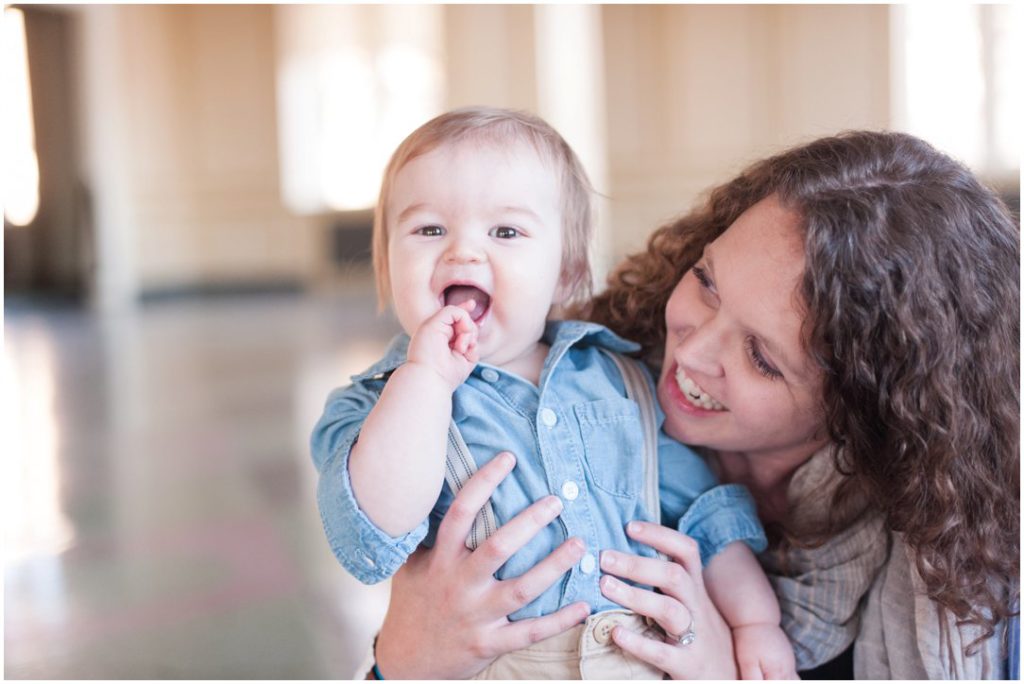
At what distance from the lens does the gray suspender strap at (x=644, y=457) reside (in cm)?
110

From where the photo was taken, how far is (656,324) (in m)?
1.31

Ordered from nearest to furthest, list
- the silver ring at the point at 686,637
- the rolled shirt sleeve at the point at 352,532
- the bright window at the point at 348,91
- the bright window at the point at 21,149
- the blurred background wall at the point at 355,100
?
1. the rolled shirt sleeve at the point at 352,532
2. the silver ring at the point at 686,637
3. the blurred background wall at the point at 355,100
4. the bright window at the point at 21,149
5. the bright window at the point at 348,91

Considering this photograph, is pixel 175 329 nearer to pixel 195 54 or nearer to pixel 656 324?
pixel 195 54

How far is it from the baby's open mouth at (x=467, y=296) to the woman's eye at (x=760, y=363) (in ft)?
0.91

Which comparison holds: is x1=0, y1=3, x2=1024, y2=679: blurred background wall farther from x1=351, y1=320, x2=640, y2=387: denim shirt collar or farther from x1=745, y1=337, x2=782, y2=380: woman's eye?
x1=745, y1=337, x2=782, y2=380: woman's eye

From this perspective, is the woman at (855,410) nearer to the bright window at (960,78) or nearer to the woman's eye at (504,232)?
the woman's eye at (504,232)

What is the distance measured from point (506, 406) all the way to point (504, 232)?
0.61 ft

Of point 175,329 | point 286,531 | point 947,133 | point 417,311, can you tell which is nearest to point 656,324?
point 417,311

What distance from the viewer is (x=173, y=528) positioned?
3.00 m

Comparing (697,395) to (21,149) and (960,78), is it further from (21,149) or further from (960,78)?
(21,149)

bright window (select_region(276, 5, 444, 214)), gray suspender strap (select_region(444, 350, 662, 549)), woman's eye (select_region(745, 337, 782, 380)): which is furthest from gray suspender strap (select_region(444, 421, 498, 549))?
bright window (select_region(276, 5, 444, 214))

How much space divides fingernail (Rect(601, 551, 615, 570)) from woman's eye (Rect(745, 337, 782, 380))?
0.25 meters

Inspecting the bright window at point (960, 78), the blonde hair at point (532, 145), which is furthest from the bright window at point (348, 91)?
the blonde hair at point (532, 145)

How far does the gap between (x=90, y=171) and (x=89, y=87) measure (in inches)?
32.6
